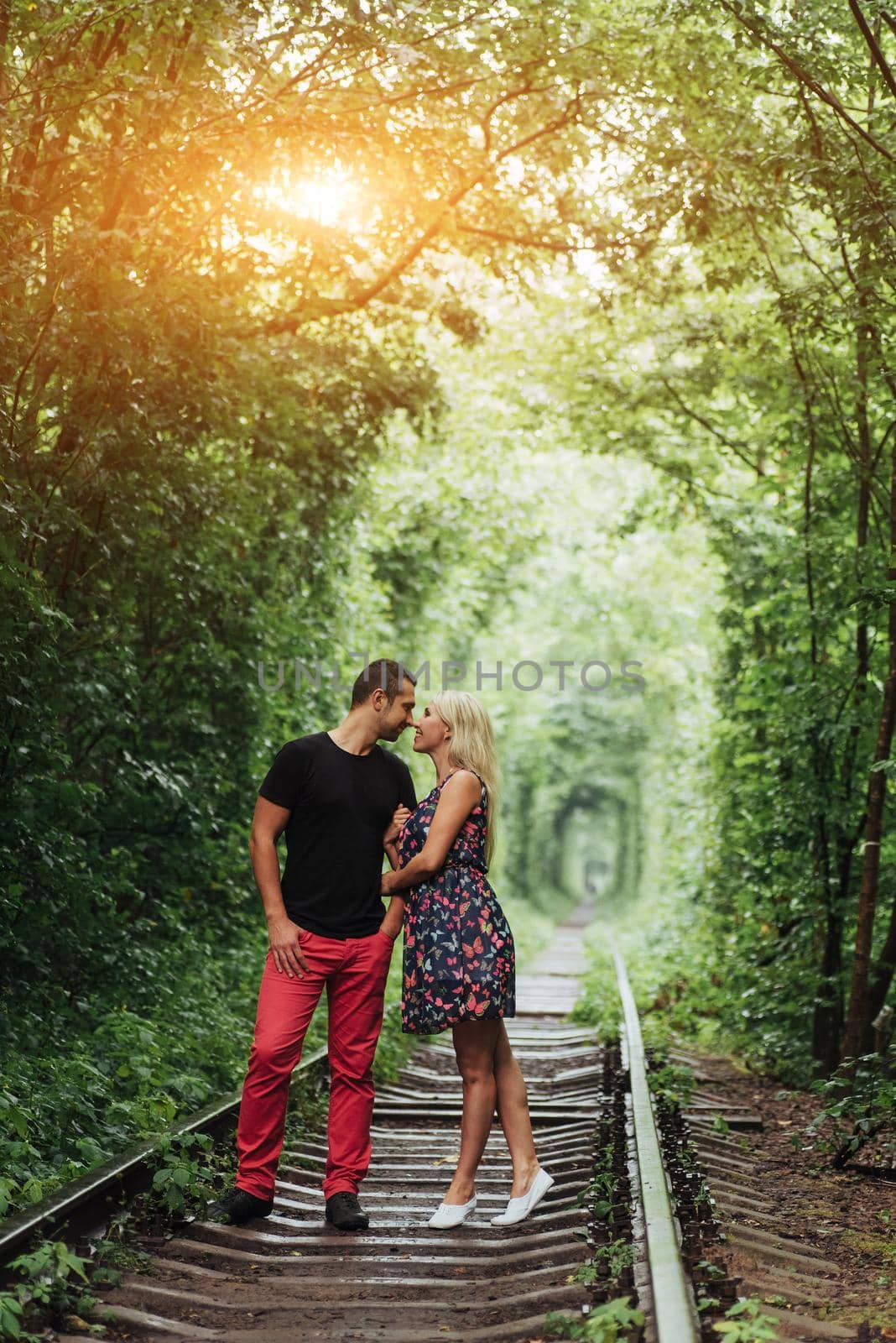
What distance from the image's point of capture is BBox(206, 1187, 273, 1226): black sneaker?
508cm

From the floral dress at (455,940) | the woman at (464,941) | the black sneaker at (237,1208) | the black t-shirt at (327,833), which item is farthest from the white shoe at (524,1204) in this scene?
the black t-shirt at (327,833)

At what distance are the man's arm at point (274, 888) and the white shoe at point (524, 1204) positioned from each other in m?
1.25

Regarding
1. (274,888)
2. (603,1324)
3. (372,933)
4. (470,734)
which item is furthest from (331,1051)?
(603,1324)

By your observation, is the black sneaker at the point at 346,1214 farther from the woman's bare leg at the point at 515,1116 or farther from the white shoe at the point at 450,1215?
the woman's bare leg at the point at 515,1116

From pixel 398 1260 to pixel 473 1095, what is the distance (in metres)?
0.69

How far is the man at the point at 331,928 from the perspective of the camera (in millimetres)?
5180

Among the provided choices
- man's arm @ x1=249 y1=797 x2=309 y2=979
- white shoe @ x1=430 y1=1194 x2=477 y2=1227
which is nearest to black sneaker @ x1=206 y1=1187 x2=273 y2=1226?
white shoe @ x1=430 y1=1194 x2=477 y2=1227

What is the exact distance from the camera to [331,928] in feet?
17.3

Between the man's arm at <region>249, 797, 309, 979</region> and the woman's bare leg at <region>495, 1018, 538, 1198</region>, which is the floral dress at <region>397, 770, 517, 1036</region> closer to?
the woman's bare leg at <region>495, 1018, 538, 1198</region>

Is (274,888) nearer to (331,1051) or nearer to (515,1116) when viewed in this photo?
(331,1051)

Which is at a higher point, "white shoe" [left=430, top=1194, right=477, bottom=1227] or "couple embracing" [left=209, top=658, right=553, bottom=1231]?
"couple embracing" [left=209, top=658, right=553, bottom=1231]

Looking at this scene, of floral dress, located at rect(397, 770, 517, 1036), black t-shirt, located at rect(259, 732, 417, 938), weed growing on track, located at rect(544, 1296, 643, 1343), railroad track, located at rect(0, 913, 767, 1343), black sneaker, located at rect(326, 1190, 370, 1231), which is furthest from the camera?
black t-shirt, located at rect(259, 732, 417, 938)

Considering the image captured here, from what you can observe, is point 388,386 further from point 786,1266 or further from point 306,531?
point 786,1266

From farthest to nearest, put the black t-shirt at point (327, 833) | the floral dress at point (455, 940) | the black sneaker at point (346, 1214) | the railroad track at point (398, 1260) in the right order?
1. the black t-shirt at point (327, 833)
2. the black sneaker at point (346, 1214)
3. the floral dress at point (455, 940)
4. the railroad track at point (398, 1260)
